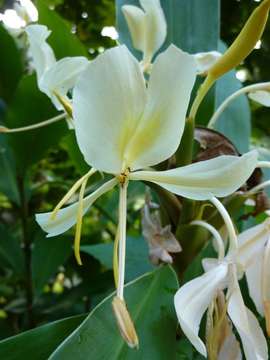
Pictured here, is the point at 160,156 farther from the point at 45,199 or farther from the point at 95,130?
the point at 45,199

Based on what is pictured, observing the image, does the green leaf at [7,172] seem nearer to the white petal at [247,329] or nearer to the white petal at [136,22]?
the white petal at [136,22]

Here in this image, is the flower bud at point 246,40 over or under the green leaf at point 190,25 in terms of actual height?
over

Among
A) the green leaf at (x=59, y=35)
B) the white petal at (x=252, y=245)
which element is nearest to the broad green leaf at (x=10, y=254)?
the green leaf at (x=59, y=35)

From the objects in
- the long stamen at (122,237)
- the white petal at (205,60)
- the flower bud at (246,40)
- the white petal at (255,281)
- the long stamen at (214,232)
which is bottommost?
the white petal at (255,281)

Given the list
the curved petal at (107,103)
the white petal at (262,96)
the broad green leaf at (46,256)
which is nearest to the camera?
the curved petal at (107,103)

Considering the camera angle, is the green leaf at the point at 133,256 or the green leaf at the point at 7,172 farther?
the green leaf at the point at 7,172

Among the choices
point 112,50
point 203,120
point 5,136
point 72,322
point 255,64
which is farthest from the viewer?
point 255,64

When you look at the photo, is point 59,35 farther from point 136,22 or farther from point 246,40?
point 246,40

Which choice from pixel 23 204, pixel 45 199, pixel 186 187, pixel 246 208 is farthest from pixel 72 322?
pixel 45 199
